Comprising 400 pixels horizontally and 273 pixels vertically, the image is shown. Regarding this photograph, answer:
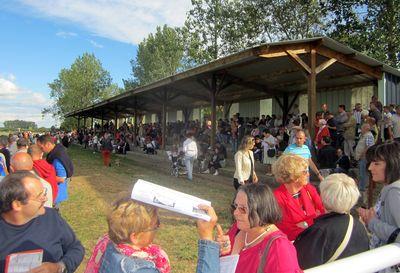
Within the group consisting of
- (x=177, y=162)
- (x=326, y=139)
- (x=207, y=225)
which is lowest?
(x=177, y=162)

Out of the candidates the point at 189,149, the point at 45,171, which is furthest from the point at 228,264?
the point at 189,149

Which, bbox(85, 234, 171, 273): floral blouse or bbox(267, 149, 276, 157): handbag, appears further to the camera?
bbox(267, 149, 276, 157): handbag

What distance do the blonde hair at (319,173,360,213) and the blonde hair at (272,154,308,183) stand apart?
A: 2.50 feet

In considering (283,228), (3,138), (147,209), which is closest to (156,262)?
(147,209)

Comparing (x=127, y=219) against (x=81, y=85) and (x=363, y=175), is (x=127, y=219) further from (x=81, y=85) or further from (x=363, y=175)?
(x=81, y=85)

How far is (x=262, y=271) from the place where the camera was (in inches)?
70.7

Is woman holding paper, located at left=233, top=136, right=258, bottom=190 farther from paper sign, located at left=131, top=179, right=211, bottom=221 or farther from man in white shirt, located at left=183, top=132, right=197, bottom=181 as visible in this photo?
man in white shirt, located at left=183, top=132, right=197, bottom=181

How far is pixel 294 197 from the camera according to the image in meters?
3.30

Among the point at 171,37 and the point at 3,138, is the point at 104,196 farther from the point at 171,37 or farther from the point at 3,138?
the point at 171,37

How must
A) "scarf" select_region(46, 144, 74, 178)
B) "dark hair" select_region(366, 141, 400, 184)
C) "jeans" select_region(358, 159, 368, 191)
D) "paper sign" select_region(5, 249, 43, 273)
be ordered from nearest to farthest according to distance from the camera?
"paper sign" select_region(5, 249, 43, 273) → "dark hair" select_region(366, 141, 400, 184) → "scarf" select_region(46, 144, 74, 178) → "jeans" select_region(358, 159, 368, 191)

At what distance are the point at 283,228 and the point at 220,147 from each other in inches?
423

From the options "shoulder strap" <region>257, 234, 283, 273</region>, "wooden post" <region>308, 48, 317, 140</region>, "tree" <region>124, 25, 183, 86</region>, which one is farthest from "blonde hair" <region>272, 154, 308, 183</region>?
"tree" <region>124, 25, 183, 86</region>

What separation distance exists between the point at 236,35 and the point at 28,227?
99.5ft

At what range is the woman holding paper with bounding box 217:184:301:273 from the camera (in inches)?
71.7
